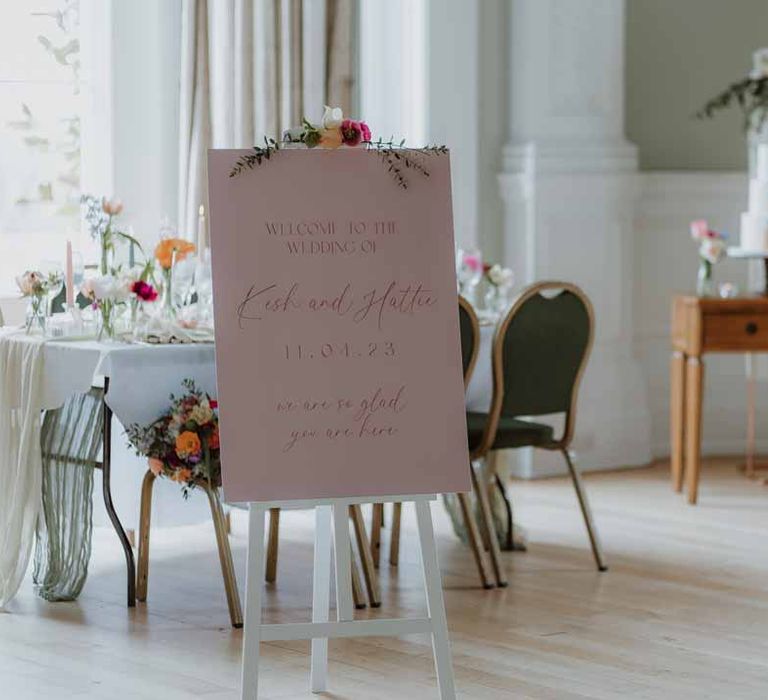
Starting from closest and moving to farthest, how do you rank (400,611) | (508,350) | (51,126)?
(400,611) → (508,350) → (51,126)

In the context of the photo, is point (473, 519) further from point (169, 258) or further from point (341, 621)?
point (341, 621)

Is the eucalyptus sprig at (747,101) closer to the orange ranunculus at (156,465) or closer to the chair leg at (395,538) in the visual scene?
the chair leg at (395,538)

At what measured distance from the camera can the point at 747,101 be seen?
24.9 ft

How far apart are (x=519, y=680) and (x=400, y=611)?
0.78 metres

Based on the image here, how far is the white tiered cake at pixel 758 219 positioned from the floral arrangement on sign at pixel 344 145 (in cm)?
320

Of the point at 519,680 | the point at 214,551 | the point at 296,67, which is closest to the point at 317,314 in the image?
the point at 519,680

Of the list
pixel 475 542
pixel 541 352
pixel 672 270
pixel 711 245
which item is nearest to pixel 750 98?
pixel 672 270

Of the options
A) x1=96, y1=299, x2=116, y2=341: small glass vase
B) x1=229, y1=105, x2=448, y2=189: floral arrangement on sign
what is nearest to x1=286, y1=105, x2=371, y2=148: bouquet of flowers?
x1=229, y1=105, x2=448, y2=189: floral arrangement on sign

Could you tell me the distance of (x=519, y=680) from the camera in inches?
157

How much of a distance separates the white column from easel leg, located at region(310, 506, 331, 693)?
311cm

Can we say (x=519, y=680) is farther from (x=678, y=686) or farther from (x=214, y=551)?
(x=214, y=551)

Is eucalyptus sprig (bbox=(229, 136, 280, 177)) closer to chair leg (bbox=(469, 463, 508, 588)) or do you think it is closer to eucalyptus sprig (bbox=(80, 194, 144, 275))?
eucalyptus sprig (bbox=(80, 194, 144, 275))

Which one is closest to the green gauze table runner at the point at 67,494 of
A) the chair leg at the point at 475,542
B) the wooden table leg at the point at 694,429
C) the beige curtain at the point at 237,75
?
the chair leg at the point at 475,542

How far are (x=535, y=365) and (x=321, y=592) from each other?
147 cm
